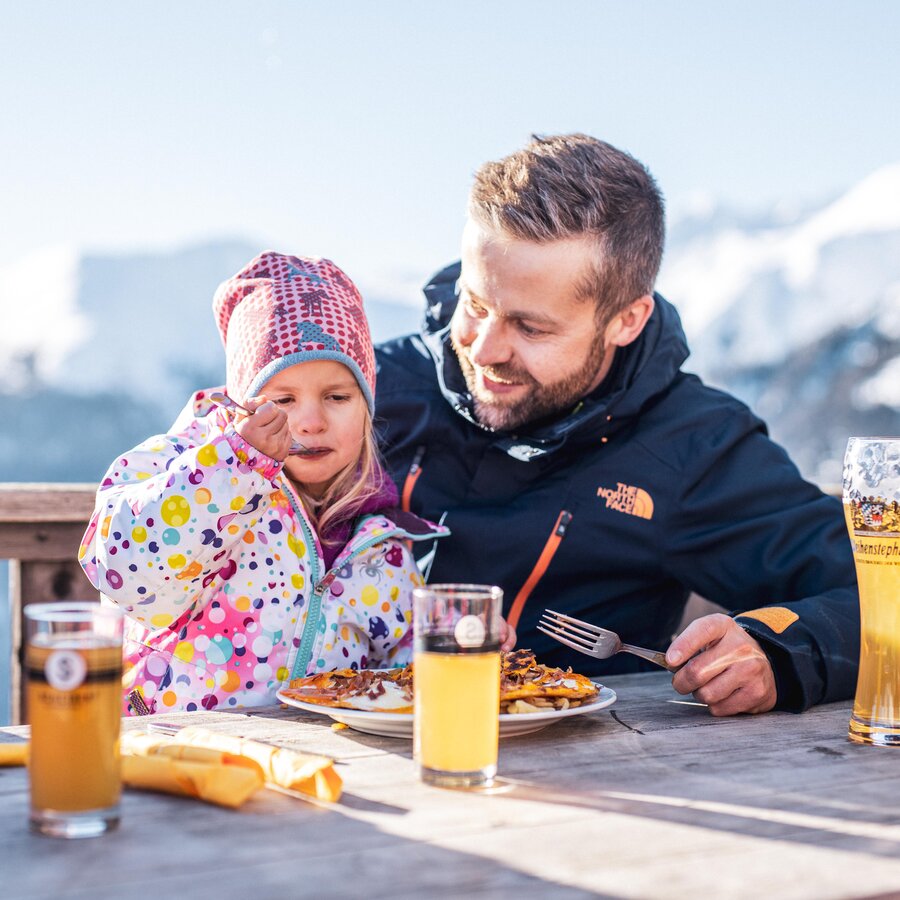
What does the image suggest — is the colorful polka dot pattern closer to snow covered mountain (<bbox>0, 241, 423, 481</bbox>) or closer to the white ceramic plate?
the white ceramic plate

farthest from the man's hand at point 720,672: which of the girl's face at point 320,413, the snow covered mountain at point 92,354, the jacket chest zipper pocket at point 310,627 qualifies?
the snow covered mountain at point 92,354

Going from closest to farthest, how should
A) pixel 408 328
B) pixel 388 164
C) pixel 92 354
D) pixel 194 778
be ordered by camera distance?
pixel 194 778 → pixel 408 328 → pixel 92 354 → pixel 388 164

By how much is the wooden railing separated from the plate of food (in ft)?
3.57

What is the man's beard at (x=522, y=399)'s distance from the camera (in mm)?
2137

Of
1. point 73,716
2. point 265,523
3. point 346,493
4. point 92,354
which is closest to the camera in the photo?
point 73,716

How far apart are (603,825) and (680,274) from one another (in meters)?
12.3

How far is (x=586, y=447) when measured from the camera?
7.07 feet

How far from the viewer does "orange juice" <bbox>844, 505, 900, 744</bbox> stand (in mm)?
1344

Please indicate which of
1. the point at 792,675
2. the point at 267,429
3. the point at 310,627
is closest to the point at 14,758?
the point at 267,429

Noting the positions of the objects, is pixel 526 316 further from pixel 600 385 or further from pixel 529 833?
pixel 529 833

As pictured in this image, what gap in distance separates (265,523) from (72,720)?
2.85 feet

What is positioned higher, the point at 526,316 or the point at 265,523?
the point at 526,316

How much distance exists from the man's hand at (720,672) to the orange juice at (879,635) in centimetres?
17

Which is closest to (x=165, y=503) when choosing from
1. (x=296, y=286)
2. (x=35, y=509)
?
(x=296, y=286)
